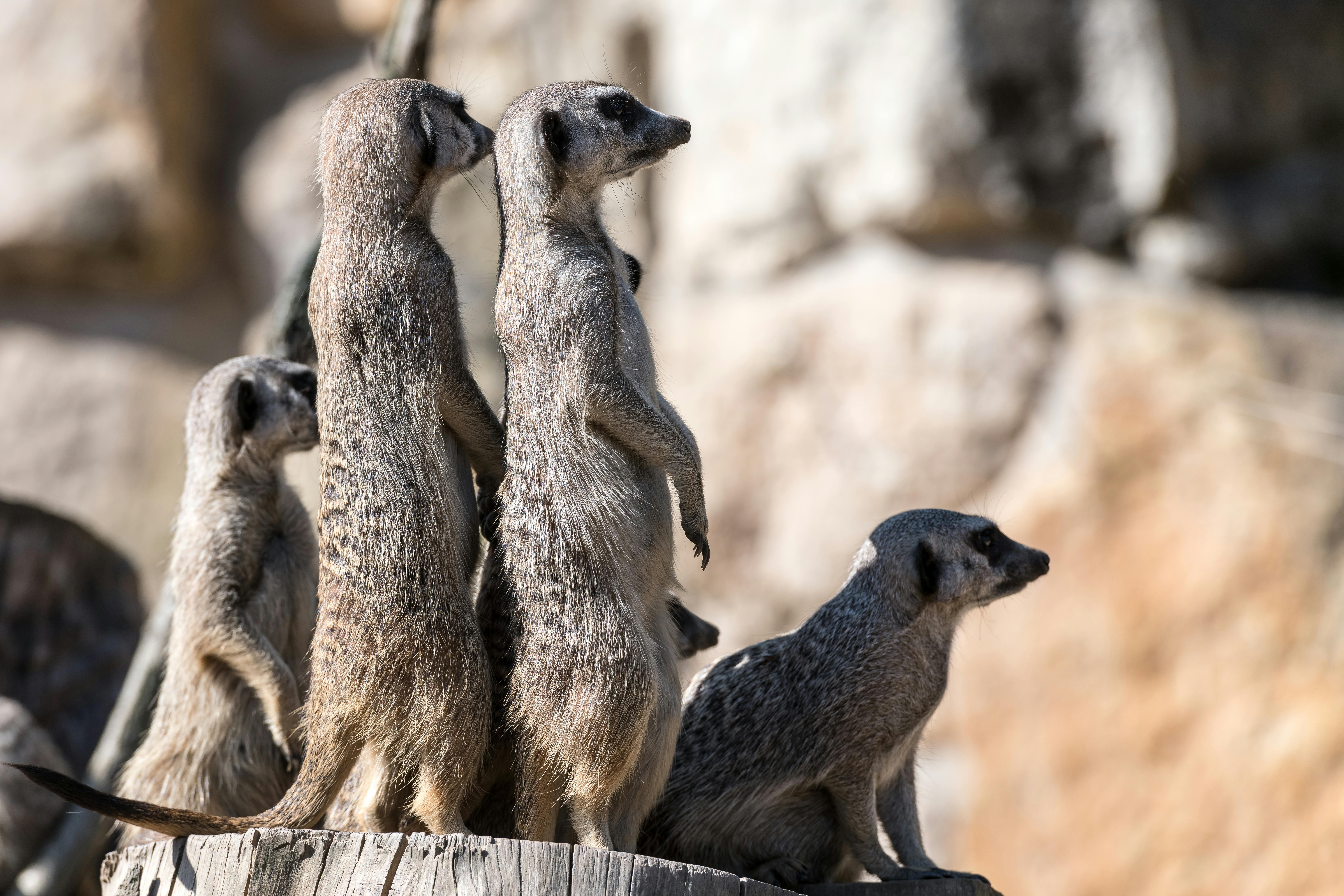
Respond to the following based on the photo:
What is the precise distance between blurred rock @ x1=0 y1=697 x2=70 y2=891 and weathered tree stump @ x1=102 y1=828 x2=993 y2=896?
9.12 feet

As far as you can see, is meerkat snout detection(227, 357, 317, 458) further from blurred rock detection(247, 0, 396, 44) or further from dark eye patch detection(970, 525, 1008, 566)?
blurred rock detection(247, 0, 396, 44)

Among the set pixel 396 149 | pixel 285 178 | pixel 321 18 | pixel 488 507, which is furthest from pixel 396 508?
pixel 321 18

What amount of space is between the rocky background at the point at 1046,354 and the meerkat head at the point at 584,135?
4378 millimetres

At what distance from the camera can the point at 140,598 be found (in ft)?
22.9

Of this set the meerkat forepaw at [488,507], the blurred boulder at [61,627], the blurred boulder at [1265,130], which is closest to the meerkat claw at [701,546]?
the meerkat forepaw at [488,507]

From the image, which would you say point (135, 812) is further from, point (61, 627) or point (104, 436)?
point (104, 436)

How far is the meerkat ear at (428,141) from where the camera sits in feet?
11.2

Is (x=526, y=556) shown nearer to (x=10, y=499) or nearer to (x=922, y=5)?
(x=10, y=499)

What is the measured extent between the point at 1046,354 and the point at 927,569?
4.71 metres

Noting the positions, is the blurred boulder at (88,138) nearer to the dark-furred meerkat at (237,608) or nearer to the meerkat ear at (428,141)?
the dark-furred meerkat at (237,608)

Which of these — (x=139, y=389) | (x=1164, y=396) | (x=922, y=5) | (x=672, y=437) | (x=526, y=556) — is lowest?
(x=526, y=556)

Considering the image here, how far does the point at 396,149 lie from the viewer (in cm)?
337

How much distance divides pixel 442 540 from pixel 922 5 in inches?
258

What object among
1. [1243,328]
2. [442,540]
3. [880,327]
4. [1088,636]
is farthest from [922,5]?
[442,540]
